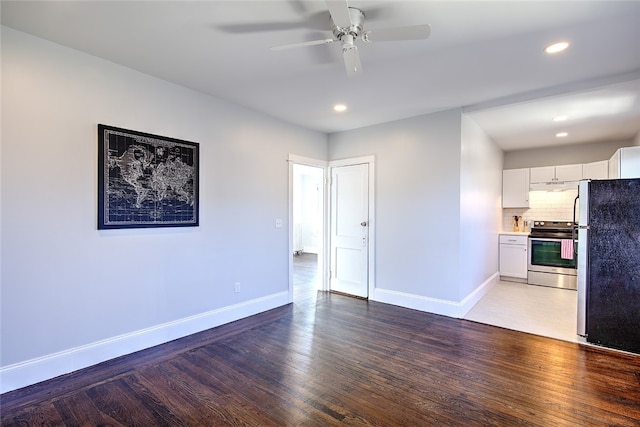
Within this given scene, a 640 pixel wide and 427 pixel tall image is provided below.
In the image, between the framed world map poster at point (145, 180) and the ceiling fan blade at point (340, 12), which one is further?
the framed world map poster at point (145, 180)

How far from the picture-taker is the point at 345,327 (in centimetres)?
359

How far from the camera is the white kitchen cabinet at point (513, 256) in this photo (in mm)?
5598

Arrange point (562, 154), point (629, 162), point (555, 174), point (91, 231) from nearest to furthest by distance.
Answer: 1. point (91, 231)
2. point (629, 162)
3. point (555, 174)
4. point (562, 154)

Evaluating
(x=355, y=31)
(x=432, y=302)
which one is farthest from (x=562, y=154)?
(x=355, y=31)

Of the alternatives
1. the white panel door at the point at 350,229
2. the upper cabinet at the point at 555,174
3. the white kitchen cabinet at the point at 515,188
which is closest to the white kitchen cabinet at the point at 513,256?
the white kitchen cabinet at the point at 515,188

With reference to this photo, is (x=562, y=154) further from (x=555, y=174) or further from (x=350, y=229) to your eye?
(x=350, y=229)

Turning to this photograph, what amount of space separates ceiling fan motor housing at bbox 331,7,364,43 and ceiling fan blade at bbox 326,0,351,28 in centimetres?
6

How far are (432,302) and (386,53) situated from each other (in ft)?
10.1

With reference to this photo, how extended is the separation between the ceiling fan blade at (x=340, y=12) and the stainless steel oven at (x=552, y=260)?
514 cm

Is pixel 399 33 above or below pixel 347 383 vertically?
above

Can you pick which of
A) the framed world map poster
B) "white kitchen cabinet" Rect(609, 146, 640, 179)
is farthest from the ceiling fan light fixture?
the framed world map poster

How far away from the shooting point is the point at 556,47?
8.07ft

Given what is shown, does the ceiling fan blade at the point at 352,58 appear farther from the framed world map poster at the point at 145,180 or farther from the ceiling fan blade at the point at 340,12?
the framed world map poster at the point at 145,180

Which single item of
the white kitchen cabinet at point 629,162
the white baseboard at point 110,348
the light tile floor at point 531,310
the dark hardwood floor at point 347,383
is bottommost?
the dark hardwood floor at point 347,383
